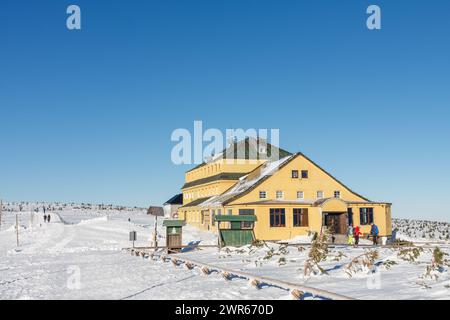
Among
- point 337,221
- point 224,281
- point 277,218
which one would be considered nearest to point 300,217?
point 277,218

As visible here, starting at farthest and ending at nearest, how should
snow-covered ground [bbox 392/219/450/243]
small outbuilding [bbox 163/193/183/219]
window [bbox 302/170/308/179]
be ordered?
small outbuilding [bbox 163/193/183/219] → snow-covered ground [bbox 392/219/450/243] → window [bbox 302/170/308/179]

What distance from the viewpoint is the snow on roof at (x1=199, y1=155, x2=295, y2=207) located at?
44.2 meters

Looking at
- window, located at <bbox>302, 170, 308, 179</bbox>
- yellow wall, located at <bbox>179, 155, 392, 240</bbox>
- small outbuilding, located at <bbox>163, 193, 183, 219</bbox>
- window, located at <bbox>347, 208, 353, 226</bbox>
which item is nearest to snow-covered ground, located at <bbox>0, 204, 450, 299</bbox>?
yellow wall, located at <bbox>179, 155, 392, 240</bbox>

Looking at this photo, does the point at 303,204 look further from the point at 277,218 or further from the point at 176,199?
the point at 176,199

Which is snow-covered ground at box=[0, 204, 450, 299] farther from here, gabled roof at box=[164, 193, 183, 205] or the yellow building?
gabled roof at box=[164, 193, 183, 205]

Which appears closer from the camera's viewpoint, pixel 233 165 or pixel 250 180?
pixel 250 180

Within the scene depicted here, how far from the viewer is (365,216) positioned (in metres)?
43.0

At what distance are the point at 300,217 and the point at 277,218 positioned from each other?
2.19 meters

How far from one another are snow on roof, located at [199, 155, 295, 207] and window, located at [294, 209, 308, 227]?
14.9 feet

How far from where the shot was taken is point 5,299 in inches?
547
